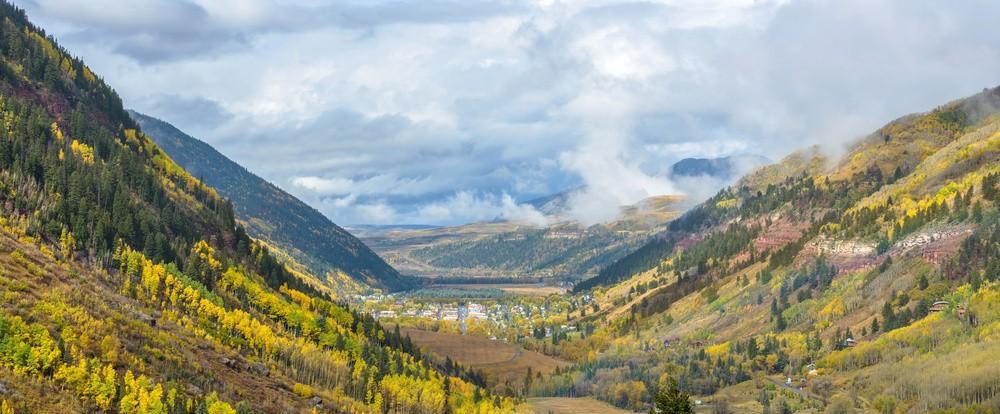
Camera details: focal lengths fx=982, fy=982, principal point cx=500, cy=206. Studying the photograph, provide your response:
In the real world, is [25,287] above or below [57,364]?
above

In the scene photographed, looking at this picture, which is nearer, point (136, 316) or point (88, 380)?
point (88, 380)

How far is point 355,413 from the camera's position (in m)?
196

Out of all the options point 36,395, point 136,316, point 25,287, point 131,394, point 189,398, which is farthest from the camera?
point 136,316

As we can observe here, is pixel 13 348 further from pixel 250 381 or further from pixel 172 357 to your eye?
pixel 250 381

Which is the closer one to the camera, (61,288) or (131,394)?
(131,394)

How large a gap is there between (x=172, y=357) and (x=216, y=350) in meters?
22.1

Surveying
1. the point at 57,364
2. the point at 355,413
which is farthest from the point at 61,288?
the point at 355,413

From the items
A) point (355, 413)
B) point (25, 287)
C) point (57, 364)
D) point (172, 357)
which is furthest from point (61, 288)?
point (355, 413)

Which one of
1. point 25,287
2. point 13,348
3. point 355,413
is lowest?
point 355,413

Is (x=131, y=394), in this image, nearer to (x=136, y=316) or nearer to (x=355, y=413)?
(x=136, y=316)

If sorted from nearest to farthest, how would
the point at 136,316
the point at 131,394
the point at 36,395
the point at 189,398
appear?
1. the point at 36,395
2. the point at 131,394
3. the point at 189,398
4. the point at 136,316

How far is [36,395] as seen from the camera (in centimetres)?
13562

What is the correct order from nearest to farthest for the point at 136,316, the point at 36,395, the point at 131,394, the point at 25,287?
the point at 36,395
the point at 131,394
the point at 25,287
the point at 136,316

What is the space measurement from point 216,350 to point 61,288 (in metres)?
31.5
